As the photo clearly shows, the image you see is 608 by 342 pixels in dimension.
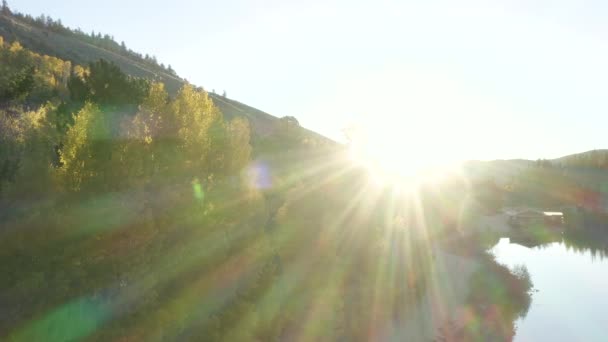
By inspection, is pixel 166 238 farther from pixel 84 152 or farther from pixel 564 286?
pixel 564 286

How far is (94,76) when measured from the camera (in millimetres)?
36188

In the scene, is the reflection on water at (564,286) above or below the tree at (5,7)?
below

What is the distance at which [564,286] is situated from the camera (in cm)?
4031

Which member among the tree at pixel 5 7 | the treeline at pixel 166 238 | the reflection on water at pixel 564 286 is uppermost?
Answer: the tree at pixel 5 7

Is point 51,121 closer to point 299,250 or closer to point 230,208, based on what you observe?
point 230,208

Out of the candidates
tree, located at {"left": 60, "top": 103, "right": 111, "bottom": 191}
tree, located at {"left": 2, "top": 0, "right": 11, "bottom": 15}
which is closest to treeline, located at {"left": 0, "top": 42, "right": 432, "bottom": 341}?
tree, located at {"left": 60, "top": 103, "right": 111, "bottom": 191}

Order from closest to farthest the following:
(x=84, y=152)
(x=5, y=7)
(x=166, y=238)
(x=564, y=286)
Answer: (x=84, y=152), (x=166, y=238), (x=564, y=286), (x=5, y=7)

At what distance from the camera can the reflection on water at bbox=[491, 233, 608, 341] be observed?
92.2 feet

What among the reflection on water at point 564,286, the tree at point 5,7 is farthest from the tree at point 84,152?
the tree at point 5,7

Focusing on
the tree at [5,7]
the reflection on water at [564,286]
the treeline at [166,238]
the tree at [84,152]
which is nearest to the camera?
the treeline at [166,238]

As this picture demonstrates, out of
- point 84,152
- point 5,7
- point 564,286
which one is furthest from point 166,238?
point 5,7

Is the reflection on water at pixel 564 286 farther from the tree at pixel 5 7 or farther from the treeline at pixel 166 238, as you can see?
the tree at pixel 5 7

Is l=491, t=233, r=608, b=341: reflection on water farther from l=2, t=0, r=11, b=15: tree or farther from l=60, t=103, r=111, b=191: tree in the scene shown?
l=2, t=0, r=11, b=15: tree

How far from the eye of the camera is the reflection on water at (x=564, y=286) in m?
28.1
